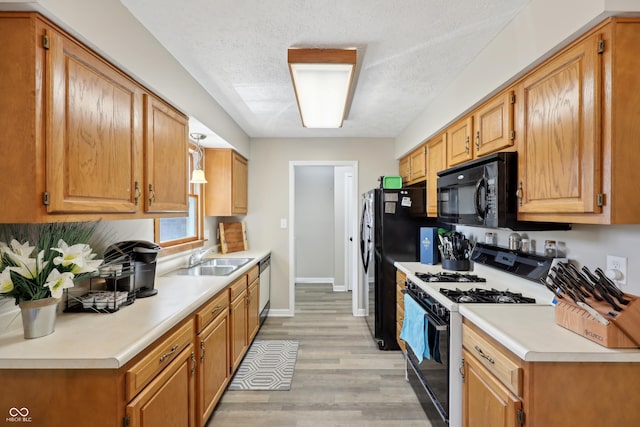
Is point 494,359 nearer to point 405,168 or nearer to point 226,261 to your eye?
point 226,261

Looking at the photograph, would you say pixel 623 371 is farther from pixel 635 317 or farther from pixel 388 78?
pixel 388 78

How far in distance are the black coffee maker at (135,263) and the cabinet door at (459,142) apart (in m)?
2.13

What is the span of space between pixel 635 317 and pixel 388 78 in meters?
1.89

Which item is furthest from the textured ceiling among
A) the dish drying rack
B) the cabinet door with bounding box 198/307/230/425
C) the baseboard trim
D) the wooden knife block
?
the baseboard trim

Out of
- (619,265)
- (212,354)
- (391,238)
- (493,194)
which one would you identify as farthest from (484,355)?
(391,238)

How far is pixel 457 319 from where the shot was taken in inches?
66.9

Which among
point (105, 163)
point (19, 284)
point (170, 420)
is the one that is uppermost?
point (105, 163)

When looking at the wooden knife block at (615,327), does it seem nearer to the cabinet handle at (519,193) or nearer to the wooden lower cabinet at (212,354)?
the cabinet handle at (519,193)

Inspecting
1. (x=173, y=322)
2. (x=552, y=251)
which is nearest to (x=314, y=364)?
(x=173, y=322)

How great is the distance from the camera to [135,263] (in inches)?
68.4

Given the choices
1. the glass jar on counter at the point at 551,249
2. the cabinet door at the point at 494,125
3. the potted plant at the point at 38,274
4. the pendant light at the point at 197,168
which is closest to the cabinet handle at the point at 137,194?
the potted plant at the point at 38,274

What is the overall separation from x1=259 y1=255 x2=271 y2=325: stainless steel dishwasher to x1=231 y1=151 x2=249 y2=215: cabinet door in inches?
26.8

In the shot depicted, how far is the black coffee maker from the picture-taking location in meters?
A: 1.69

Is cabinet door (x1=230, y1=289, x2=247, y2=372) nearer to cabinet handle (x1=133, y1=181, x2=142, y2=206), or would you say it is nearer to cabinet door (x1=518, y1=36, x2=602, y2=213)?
cabinet handle (x1=133, y1=181, x2=142, y2=206)
